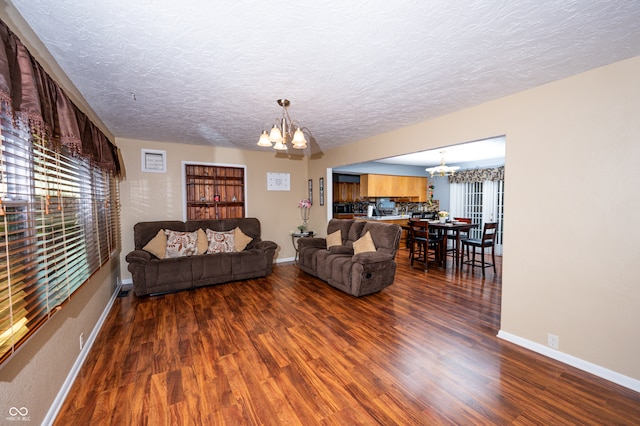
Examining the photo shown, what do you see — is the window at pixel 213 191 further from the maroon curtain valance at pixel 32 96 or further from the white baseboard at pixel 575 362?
the white baseboard at pixel 575 362

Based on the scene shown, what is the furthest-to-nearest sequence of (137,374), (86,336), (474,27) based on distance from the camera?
(86,336) < (137,374) < (474,27)

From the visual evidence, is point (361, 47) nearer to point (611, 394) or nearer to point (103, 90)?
point (103, 90)

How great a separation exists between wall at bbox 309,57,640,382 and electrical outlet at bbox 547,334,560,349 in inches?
1.3

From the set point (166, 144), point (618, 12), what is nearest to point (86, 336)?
point (166, 144)

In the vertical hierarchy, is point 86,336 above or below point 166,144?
below

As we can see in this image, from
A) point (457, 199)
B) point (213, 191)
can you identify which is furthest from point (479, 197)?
point (213, 191)

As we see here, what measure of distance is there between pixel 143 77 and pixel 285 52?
1304 millimetres

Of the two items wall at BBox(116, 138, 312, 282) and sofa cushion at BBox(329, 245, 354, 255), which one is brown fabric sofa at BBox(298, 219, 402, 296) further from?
wall at BBox(116, 138, 312, 282)

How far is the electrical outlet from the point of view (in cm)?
232

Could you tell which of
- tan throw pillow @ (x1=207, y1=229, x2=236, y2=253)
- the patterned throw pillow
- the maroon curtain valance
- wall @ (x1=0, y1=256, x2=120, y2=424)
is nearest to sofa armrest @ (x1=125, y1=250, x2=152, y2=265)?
the patterned throw pillow

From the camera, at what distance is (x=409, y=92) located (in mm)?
2543

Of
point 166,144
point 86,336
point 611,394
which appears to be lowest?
point 611,394

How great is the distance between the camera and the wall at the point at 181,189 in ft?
14.6

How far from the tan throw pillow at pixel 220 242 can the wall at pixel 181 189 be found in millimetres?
811
